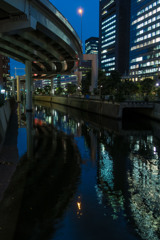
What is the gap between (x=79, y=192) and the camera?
8.84 metres

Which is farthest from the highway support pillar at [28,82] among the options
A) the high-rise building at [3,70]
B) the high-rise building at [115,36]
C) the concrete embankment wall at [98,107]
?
the high-rise building at [115,36]

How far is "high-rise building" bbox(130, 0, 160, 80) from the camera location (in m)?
118

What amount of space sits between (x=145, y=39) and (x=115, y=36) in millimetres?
48736

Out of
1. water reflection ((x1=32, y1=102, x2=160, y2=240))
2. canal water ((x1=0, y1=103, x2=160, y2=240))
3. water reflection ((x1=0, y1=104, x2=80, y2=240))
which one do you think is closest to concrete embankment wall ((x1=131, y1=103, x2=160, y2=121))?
water reflection ((x1=32, y1=102, x2=160, y2=240))

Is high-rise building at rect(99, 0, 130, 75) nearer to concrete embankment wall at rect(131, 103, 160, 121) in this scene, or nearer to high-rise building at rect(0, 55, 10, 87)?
high-rise building at rect(0, 55, 10, 87)

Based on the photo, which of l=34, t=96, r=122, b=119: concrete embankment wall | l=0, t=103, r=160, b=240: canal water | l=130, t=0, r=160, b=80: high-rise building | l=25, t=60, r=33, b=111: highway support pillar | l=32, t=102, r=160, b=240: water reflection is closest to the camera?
l=0, t=103, r=160, b=240: canal water

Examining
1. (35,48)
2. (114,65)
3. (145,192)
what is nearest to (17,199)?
(145,192)

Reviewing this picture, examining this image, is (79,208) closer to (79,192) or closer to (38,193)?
(79,192)

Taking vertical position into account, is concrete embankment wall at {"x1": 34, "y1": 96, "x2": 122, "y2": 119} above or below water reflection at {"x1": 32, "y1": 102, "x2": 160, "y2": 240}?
above

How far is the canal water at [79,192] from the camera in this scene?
20.8 ft

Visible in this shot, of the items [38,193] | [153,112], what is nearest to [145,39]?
[153,112]

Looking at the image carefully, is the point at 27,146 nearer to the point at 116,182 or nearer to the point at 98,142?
the point at 98,142

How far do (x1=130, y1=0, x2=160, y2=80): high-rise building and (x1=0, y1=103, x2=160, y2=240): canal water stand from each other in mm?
105858

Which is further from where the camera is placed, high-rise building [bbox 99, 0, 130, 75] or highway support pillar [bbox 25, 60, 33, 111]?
high-rise building [bbox 99, 0, 130, 75]
